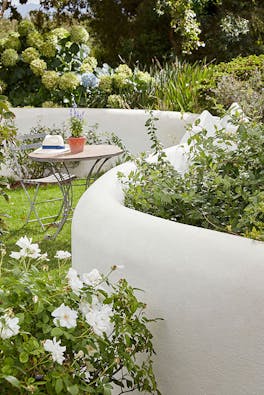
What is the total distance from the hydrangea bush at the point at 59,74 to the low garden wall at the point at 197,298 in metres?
7.18

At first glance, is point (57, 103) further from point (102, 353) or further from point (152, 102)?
point (102, 353)

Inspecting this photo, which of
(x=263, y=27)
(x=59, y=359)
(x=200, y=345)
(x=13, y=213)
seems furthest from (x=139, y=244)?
(x=263, y=27)

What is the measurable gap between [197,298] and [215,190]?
76 cm

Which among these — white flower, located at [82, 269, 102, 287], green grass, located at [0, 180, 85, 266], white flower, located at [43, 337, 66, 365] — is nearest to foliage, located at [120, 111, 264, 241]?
white flower, located at [82, 269, 102, 287]

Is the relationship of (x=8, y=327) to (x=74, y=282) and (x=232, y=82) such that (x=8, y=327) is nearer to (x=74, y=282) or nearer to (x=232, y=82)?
(x=74, y=282)

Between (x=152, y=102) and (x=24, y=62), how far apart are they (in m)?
2.09

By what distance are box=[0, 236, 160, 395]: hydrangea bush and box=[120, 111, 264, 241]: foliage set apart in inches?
23.0

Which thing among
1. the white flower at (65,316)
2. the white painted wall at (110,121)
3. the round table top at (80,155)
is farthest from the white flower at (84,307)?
the white painted wall at (110,121)

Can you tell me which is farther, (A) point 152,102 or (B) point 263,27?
(B) point 263,27

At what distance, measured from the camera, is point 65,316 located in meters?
2.10

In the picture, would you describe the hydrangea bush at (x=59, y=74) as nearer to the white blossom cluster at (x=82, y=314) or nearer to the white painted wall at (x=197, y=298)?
the white painted wall at (x=197, y=298)

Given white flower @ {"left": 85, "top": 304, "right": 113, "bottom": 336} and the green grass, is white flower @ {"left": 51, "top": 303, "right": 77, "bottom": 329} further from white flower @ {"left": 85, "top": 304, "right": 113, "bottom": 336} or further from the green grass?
the green grass

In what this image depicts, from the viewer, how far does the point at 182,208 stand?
3055mm

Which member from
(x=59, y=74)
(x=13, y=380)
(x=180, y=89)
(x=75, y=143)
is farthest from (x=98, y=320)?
(x=59, y=74)
